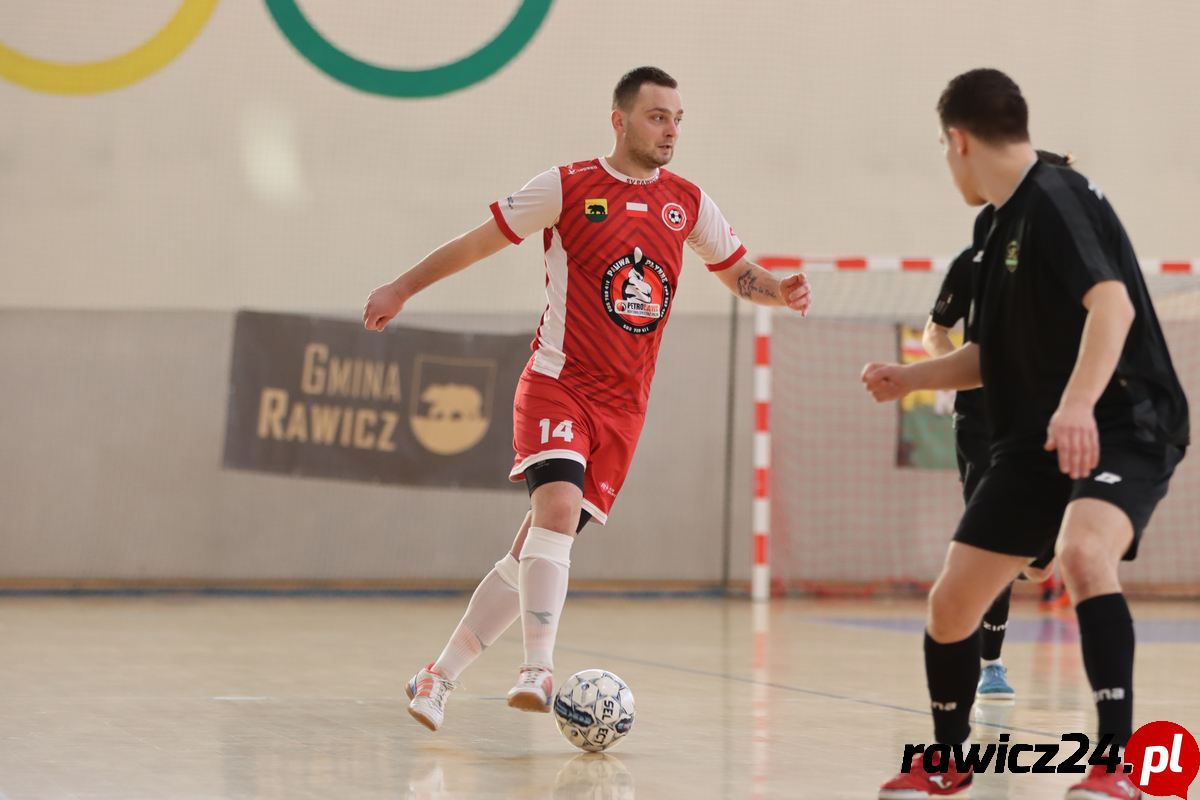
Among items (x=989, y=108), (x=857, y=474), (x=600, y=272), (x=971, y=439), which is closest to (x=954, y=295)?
(x=971, y=439)

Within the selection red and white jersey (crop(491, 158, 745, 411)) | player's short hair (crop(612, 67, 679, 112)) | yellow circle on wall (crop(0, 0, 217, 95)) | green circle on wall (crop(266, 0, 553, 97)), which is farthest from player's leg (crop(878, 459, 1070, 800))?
yellow circle on wall (crop(0, 0, 217, 95))

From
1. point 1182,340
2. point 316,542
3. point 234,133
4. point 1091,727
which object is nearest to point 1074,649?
point 1091,727

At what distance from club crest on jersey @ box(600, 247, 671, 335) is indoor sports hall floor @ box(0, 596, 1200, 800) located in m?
1.37

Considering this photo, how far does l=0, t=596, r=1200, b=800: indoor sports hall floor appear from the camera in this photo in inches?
177

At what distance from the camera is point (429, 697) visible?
5.26 m

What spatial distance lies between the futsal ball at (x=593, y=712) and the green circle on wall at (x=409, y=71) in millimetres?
8473

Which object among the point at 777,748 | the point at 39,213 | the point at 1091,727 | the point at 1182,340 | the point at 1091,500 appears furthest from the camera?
the point at 1182,340

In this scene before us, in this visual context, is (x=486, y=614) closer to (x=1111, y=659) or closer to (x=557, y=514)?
(x=557, y=514)

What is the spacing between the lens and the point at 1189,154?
13.6 metres

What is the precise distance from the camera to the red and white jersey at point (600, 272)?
5398 millimetres

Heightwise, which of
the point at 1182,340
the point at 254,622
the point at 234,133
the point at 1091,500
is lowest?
the point at 254,622

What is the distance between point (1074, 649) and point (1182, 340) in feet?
16.6

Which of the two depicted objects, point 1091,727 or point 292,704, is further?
point 292,704

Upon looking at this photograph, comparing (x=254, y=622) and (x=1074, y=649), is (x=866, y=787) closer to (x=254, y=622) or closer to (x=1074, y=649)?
(x=1074, y=649)
